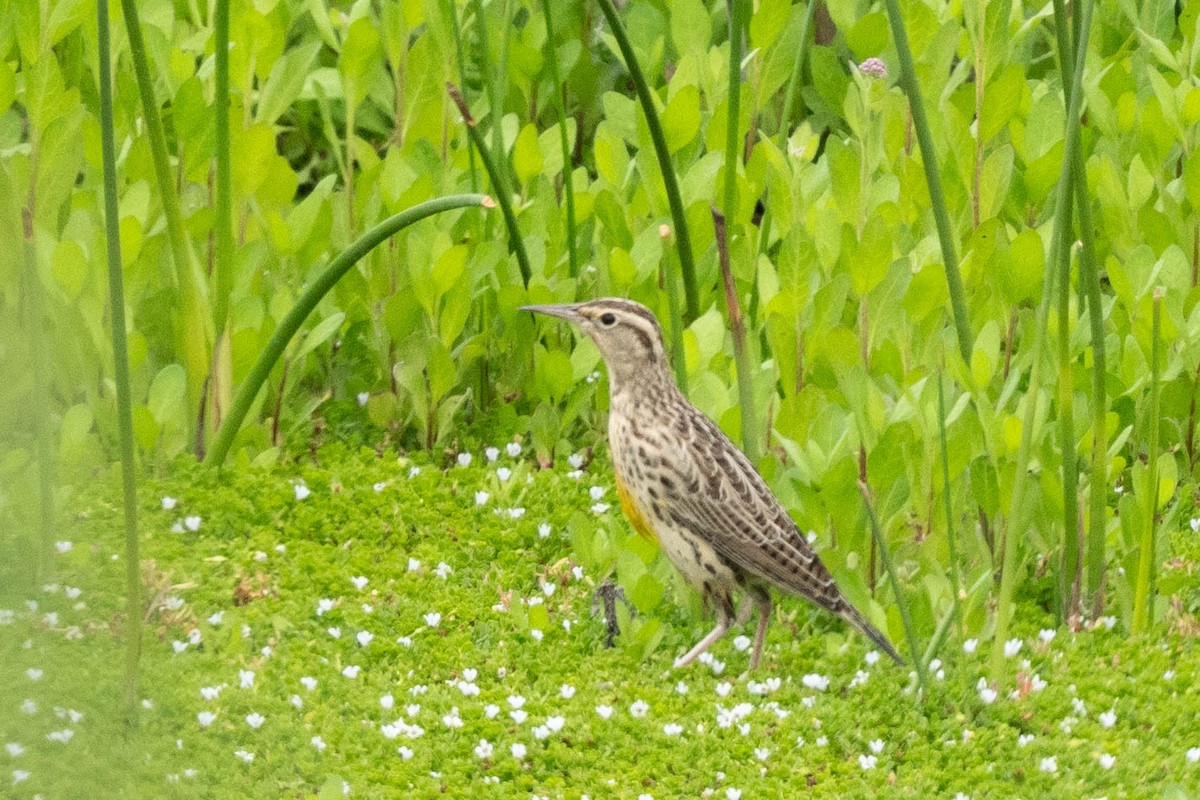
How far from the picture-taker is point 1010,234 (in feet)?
21.0

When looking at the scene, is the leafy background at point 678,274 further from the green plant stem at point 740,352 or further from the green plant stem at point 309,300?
the green plant stem at point 309,300

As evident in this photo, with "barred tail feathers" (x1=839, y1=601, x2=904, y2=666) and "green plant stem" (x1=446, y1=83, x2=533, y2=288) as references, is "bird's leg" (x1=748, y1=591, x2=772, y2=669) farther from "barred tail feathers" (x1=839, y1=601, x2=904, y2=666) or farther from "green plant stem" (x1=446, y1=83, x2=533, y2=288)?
"green plant stem" (x1=446, y1=83, x2=533, y2=288)

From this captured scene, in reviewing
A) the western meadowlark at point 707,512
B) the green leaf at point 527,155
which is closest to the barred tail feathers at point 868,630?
the western meadowlark at point 707,512

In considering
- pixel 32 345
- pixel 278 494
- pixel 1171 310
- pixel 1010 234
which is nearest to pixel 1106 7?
pixel 1010 234

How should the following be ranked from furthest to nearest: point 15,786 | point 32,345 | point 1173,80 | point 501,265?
point 1173,80 → point 501,265 → point 32,345 → point 15,786

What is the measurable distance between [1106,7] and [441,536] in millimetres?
4222

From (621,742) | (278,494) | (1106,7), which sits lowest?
(621,742)

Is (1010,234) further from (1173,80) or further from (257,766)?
(257,766)

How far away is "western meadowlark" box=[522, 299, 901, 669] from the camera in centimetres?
488

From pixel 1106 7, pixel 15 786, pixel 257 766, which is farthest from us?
pixel 1106 7

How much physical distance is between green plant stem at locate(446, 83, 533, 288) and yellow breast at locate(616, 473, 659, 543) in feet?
3.38

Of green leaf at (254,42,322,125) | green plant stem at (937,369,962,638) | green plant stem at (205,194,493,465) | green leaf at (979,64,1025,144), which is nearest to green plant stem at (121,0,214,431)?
green plant stem at (205,194,493,465)

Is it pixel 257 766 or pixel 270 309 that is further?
pixel 270 309

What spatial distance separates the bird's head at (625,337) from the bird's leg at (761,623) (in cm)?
75
